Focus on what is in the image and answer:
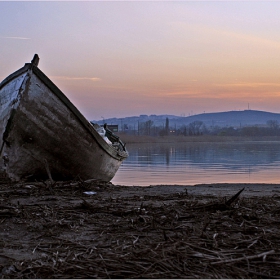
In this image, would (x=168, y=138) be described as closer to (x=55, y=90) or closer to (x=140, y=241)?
(x=55, y=90)

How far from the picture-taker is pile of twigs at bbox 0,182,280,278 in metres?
2.94

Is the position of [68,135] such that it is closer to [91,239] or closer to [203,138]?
[91,239]

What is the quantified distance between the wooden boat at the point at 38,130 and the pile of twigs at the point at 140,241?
143 inches

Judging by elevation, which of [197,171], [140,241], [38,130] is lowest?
[197,171]

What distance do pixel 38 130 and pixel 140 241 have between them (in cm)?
614

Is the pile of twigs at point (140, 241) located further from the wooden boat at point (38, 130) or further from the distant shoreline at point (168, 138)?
the distant shoreline at point (168, 138)

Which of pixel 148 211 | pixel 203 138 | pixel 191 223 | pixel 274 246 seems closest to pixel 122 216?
pixel 148 211

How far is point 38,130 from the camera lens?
30.9ft

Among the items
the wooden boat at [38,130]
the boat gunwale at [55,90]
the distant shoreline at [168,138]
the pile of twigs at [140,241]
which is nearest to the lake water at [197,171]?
the wooden boat at [38,130]

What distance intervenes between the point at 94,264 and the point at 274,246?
1469mm

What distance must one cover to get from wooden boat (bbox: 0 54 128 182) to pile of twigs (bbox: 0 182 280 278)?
12.0 ft

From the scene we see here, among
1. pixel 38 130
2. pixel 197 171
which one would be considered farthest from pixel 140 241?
pixel 197 171

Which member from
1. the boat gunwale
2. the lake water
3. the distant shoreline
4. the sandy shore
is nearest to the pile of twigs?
the sandy shore

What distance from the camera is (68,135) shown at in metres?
9.75
